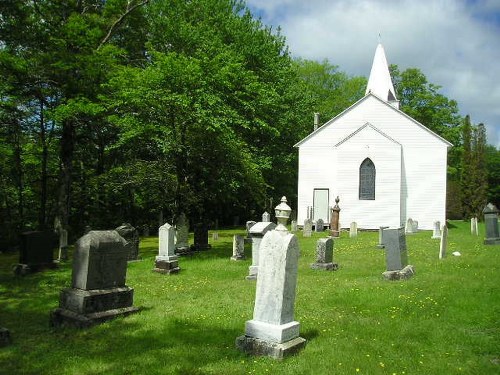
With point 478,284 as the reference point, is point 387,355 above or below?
below

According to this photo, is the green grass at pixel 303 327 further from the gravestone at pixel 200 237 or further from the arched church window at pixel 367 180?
the arched church window at pixel 367 180

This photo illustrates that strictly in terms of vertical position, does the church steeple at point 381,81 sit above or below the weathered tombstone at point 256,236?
above

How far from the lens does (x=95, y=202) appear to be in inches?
1051

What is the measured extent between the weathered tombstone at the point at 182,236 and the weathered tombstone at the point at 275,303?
1089cm

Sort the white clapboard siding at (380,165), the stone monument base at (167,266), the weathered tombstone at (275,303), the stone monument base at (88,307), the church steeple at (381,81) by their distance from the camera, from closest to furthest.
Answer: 1. the weathered tombstone at (275,303)
2. the stone monument base at (88,307)
3. the stone monument base at (167,266)
4. the white clapboard siding at (380,165)
5. the church steeple at (381,81)

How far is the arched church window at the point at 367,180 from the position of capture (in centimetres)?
2873

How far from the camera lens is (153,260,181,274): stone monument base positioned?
1304 centimetres

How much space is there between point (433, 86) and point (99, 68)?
4299cm

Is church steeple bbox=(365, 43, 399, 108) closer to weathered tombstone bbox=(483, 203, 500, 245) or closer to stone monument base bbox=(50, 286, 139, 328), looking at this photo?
weathered tombstone bbox=(483, 203, 500, 245)

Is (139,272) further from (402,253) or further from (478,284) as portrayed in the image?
(478,284)

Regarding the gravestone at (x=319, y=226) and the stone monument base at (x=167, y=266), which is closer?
the stone monument base at (x=167, y=266)

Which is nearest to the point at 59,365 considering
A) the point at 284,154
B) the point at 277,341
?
the point at 277,341

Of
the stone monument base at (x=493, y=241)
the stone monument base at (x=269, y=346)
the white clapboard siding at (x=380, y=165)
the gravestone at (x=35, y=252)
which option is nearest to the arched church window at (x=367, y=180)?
the white clapboard siding at (x=380, y=165)

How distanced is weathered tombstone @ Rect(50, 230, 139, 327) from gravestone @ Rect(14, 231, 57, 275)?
680cm
